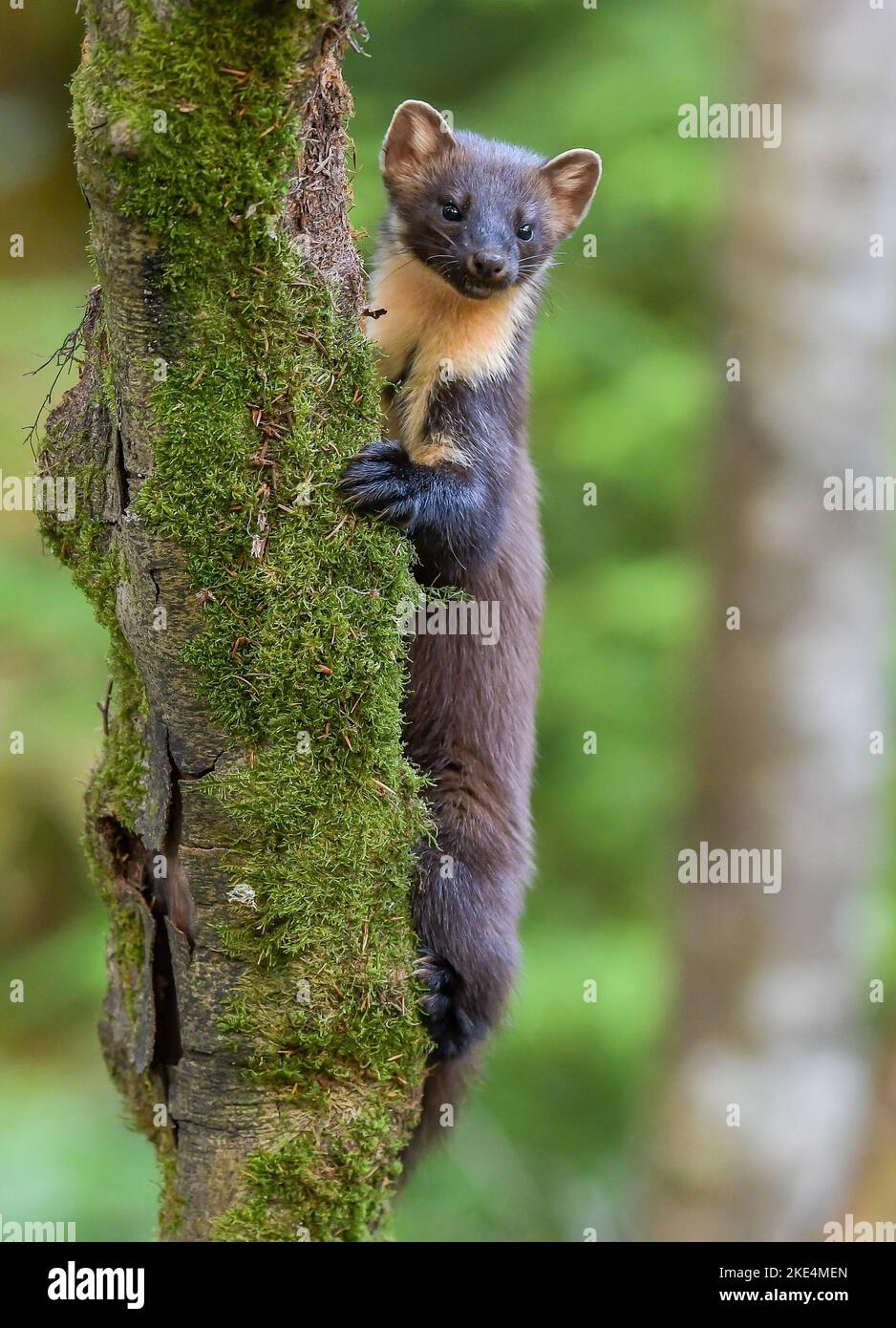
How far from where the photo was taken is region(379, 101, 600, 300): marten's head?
5031 millimetres

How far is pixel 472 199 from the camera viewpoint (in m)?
5.14

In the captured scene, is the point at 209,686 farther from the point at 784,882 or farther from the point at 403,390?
the point at 784,882

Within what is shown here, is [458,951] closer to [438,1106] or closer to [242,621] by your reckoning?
[438,1106]

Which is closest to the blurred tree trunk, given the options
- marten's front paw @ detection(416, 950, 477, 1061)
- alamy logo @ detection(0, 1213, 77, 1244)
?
marten's front paw @ detection(416, 950, 477, 1061)

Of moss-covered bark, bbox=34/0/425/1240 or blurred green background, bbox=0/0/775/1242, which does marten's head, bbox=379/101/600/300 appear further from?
blurred green background, bbox=0/0/775/1242

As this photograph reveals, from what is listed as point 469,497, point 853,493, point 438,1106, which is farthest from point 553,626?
point 438,1106

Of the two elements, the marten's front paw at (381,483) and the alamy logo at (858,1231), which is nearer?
the marten's front paw at (381,483)

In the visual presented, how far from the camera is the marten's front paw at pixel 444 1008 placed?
13.9 feet

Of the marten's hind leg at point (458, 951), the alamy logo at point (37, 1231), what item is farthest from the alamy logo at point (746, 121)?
the alamy logo at point (37, 1231)

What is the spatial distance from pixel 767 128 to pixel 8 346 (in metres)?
4.93
